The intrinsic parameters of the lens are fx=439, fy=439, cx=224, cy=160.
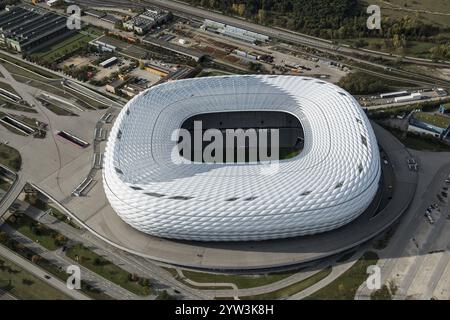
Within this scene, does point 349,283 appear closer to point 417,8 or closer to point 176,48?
point 176,48

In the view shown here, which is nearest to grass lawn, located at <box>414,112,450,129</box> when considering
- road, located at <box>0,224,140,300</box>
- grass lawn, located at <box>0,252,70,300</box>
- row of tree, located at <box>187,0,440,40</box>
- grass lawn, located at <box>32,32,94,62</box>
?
row of tree, located at <box>187,0,440,40</box>

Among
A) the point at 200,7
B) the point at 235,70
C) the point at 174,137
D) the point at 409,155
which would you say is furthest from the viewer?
the point at 200,7

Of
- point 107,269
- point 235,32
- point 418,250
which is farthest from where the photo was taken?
point 235,32

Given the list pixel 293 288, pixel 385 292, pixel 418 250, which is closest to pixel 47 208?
pixel 293 288

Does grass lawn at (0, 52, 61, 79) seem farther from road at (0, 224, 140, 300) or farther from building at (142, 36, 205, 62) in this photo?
road at (0, 224, 140, 300)

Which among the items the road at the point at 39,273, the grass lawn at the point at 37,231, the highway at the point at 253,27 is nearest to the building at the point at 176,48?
the highway at the point at 253,27

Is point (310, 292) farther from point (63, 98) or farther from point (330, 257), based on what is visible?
point (63, 98)

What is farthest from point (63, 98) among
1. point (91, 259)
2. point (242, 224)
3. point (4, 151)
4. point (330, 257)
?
point (330, 257)
